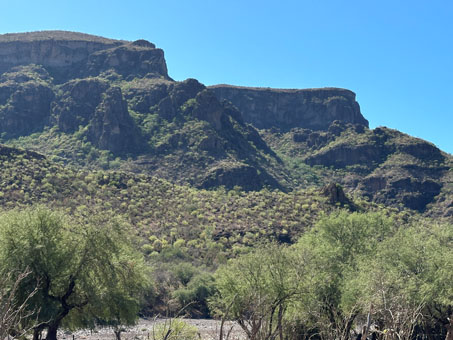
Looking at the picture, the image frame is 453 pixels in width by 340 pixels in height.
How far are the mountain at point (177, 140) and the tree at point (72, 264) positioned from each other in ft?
291

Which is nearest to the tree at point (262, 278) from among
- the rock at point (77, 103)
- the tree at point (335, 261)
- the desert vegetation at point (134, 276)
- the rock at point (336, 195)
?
the desert vegetation at point (134, 276)

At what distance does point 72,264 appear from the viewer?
21.9m

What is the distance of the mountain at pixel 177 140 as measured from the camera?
4722 inches

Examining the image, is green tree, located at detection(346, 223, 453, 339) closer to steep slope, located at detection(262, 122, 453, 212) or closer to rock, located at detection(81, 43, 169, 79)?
steep slope, located at detection(262, 122, 453, 212)

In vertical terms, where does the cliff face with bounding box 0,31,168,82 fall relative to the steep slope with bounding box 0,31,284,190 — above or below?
above

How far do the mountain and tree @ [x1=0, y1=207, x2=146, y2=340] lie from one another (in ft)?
291

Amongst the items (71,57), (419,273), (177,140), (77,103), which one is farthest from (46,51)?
(419,273)

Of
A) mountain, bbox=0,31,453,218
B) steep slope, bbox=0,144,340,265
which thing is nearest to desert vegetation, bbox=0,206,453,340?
steep slope, bbox=0,144,340,265

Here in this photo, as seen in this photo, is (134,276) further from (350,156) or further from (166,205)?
(350,156)

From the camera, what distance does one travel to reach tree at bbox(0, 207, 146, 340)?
2080 centimetres

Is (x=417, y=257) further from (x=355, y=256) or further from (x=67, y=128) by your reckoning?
(x=67, y=128)

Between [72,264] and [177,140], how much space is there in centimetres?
11042

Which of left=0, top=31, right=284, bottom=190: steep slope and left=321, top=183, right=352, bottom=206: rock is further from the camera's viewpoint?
left=0, top=31, right=284, bottom=190: steep slope

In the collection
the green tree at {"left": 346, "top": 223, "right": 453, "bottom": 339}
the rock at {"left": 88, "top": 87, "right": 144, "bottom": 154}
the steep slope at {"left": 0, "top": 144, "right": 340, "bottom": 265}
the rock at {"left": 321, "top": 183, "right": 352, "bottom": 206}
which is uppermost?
the rock at {"left": 88, "top": 87, "right": 144, "bottom": 154}
